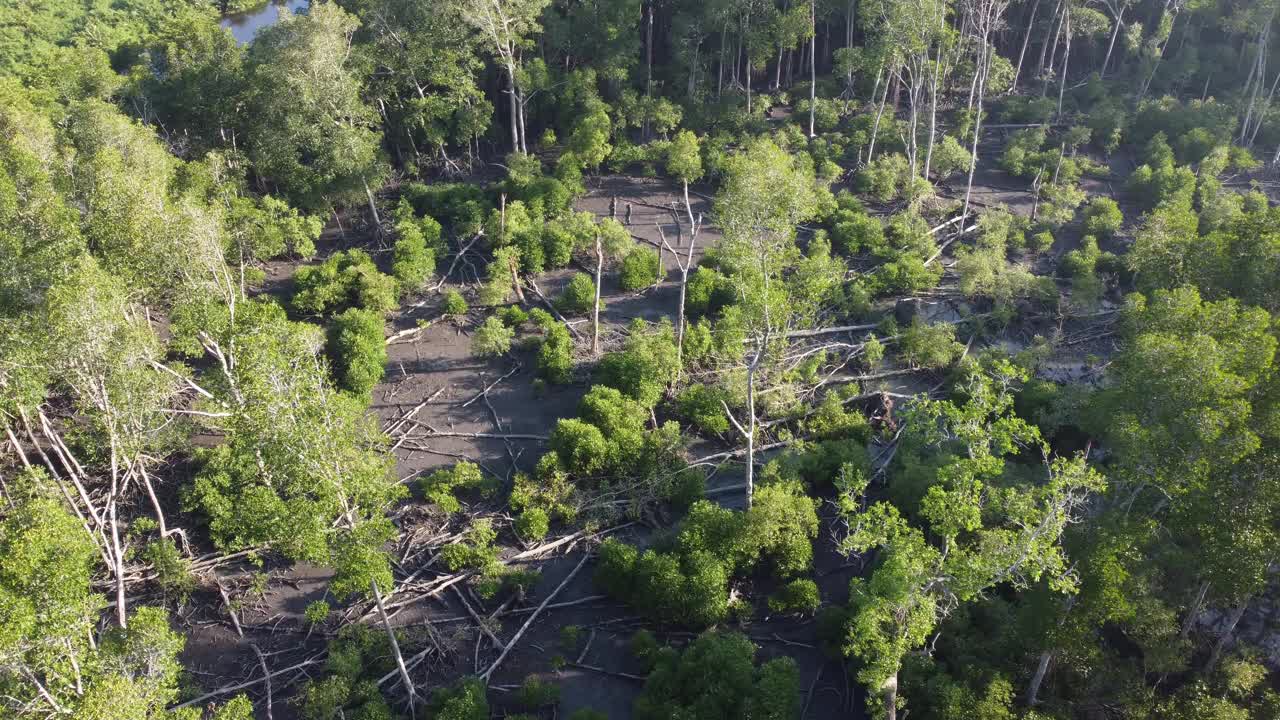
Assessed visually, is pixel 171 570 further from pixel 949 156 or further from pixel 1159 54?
pixel 1159 54

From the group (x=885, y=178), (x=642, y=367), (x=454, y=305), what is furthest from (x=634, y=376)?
(x=885, y=178)

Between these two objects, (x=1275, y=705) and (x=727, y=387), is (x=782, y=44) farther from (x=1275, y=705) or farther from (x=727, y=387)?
(x=1275, y=705)

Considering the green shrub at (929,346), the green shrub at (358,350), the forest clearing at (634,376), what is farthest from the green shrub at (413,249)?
the green shrub at (929,346)

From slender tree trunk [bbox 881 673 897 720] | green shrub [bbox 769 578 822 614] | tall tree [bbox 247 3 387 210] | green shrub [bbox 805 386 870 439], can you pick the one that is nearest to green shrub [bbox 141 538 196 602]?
green shrub [bbox 769 578 822 614]

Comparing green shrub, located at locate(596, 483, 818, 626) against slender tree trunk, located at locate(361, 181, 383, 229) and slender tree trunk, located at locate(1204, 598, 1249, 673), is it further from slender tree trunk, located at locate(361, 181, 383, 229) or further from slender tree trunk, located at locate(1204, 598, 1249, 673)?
slender tree trunk, located at locate(361, 181, 383, 229)

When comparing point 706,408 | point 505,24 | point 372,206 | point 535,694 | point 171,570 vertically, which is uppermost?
point 505,24

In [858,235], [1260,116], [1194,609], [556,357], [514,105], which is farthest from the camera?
[514,105]
